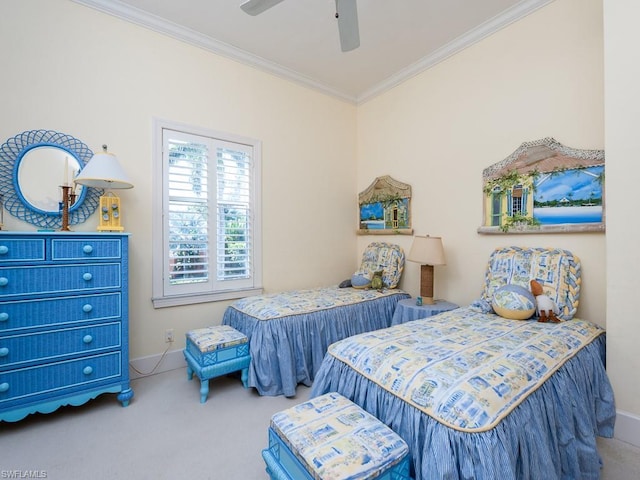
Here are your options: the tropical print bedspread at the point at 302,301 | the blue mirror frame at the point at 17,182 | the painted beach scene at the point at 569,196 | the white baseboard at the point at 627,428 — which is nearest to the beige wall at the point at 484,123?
the painted beach scene at the point at 569,196

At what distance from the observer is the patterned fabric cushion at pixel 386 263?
346cm

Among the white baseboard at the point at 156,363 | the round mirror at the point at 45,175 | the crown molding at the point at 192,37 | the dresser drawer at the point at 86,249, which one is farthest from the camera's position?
the white baseboard at the point at 156,363

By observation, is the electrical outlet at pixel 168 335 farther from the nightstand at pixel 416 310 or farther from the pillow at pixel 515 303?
the pillow at pixel 515 303

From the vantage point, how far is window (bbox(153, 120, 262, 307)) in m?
2.83

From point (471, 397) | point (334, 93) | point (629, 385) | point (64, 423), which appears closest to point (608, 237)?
point (629, 385)

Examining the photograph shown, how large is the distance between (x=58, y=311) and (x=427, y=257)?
2.91m

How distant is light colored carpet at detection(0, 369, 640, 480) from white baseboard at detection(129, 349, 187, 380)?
11.4 inches

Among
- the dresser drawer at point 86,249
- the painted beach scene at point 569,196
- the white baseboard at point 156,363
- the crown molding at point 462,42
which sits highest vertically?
the crown molding at point 462,42

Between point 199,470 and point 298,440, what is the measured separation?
864 millimetres

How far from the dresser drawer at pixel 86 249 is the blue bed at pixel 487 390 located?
1735 mm

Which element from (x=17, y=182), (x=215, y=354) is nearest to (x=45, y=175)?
(x=17, y=182)

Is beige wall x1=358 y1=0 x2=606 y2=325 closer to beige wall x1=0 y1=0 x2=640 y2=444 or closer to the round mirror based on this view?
beige wall x1=0 y1=0 x2=640 y2=444

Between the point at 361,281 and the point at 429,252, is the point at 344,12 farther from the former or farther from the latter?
the point at 361,281

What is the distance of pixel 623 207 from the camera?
1847 mm
